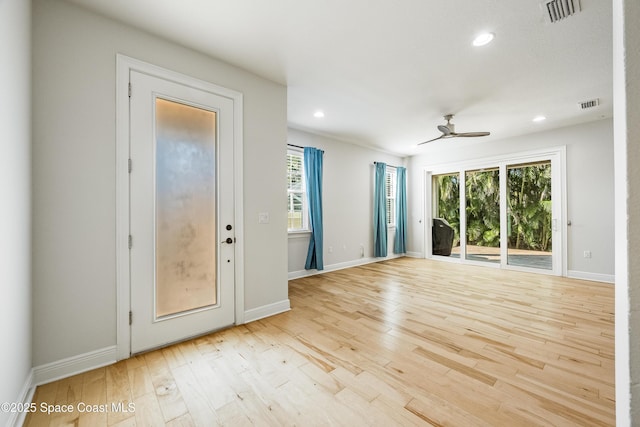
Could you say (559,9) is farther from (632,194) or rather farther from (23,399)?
(23,399)

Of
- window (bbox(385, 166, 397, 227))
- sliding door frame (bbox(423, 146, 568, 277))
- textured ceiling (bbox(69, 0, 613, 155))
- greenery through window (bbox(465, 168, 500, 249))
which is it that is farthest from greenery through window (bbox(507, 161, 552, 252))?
window (bbox(385, 166, 397, 227))

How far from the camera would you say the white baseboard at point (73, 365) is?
5.68 feet

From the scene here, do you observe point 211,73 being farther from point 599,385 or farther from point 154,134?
point 599,385

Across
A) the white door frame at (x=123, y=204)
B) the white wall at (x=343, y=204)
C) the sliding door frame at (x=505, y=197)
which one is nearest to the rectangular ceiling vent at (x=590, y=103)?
the sliding door frame at (x=505, y=197)

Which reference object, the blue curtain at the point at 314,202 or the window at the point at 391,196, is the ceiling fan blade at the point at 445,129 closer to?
the blue curtain at the point at 314,202

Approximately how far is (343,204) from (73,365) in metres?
4.41

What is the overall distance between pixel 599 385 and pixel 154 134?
377cm

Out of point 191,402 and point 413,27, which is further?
point 413,27

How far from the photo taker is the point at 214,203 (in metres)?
2.51

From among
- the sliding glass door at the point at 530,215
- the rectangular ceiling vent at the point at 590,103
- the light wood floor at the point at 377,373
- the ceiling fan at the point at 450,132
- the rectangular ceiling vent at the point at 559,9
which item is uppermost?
the rectangular ceiling vent at the point at 590,103

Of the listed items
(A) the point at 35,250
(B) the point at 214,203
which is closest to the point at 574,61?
(B) the point at 214,203

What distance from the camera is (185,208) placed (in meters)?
2.35

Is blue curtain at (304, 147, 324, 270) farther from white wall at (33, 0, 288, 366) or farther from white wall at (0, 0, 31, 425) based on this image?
white wall at (0, 0, 31, 425)

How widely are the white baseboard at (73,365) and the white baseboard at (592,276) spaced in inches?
256
